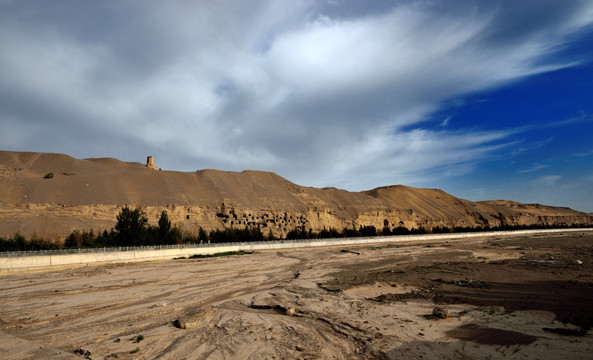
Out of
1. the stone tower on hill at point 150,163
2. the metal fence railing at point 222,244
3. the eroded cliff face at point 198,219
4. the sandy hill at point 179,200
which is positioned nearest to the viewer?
the metal fence railing at point 222,244

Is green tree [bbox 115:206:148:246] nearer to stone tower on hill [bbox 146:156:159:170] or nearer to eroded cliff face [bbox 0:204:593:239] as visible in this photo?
eroded cliff face [bbox 0:204:593:239]

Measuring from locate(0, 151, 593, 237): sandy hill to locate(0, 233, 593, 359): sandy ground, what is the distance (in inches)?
1820

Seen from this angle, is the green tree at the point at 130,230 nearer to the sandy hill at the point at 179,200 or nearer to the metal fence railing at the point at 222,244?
the metal fence railing at the point at 222,244

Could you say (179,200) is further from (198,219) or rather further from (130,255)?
(130,255)

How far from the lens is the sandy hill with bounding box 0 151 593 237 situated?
5972 cm

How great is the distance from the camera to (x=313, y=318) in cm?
1275

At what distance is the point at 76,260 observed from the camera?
32000mm

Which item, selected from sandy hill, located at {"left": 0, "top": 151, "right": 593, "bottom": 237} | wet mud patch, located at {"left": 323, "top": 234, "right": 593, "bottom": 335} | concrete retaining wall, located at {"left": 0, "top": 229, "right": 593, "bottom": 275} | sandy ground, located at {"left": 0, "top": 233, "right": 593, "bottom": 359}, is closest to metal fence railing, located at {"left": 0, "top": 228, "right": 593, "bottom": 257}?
concrete retaining wall, located at {"left": 0, "top": 229, "right": 593, "bottom": 275}

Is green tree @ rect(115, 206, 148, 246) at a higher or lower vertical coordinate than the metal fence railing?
higher

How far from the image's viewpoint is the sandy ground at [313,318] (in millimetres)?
9367

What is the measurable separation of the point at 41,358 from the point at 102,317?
4.54 m

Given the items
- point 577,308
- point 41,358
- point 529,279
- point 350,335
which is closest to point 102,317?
point 41,358

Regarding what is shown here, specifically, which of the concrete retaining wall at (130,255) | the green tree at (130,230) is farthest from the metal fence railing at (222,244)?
the green tree at (130,230)

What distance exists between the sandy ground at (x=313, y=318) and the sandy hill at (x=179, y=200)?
46222 millimetres
